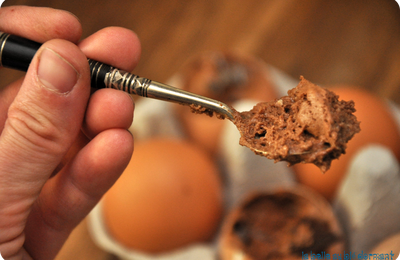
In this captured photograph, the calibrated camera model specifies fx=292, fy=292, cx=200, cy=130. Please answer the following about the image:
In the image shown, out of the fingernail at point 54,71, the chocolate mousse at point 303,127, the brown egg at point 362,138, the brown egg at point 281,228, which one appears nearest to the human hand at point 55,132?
the fingernail at point 54,71

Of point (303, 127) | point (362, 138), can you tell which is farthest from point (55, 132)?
point (362, 138)

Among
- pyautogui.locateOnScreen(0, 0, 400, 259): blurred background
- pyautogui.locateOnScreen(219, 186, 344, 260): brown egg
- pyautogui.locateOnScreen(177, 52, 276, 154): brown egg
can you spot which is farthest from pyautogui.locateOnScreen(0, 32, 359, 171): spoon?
pyautogui.locateOnScreen(0, 0, 400, 259): blurred background

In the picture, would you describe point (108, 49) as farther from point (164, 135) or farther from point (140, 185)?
point (164, 135)

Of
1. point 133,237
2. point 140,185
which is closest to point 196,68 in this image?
point 140,185

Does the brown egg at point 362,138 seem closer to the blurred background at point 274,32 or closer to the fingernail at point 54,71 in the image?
the blurred background at point 274,32

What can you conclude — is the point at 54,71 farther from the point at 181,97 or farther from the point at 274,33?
the point at 274,33

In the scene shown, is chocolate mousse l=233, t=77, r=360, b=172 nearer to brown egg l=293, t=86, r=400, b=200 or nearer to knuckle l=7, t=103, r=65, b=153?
knuckle l=7, t=103, r=65, b=153
